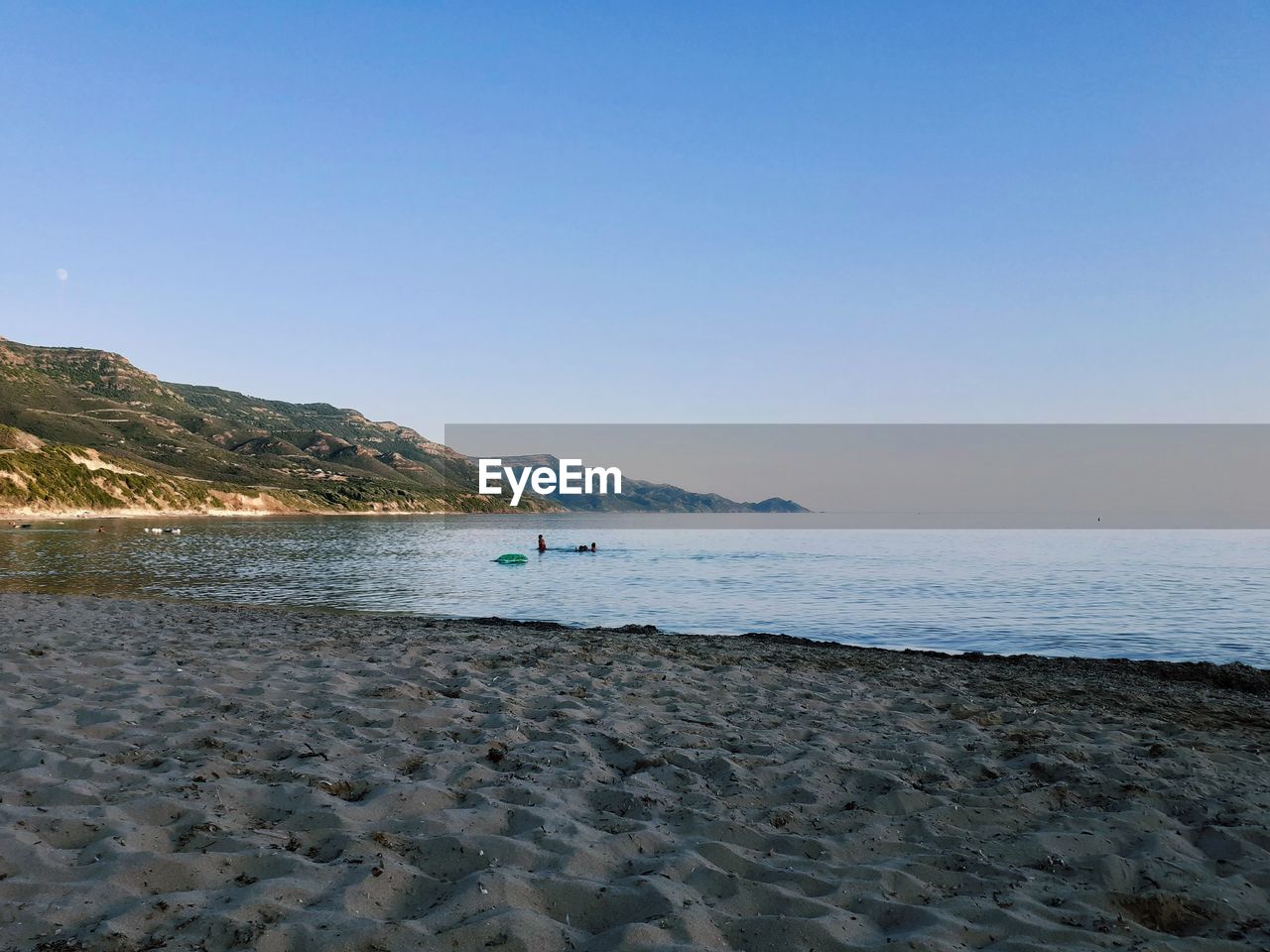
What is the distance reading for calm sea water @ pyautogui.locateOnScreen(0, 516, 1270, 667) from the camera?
24797 mm

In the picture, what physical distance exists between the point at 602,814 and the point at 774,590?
32.9 m

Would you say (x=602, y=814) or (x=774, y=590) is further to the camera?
(x=774, y=590)

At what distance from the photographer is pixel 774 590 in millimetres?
38438

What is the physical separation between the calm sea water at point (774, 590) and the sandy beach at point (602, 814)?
12961mm

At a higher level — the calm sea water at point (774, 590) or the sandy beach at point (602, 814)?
the sandy beach at point (602, 814)

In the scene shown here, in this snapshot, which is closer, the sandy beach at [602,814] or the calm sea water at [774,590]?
the sandy beach at [602,814]

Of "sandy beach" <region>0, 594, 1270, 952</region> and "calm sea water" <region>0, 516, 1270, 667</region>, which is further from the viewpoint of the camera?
"calm sea water" <region>0, 516, 1270, 667</region>

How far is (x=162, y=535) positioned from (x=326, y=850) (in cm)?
7932

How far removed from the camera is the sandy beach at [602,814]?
471cm

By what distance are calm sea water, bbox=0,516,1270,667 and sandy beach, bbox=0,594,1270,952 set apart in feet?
42.5

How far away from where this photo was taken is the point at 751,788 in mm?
7238

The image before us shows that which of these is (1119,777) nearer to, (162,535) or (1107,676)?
(1107,676)

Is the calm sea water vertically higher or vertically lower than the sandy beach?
lower

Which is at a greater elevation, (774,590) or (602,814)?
(602,814)
